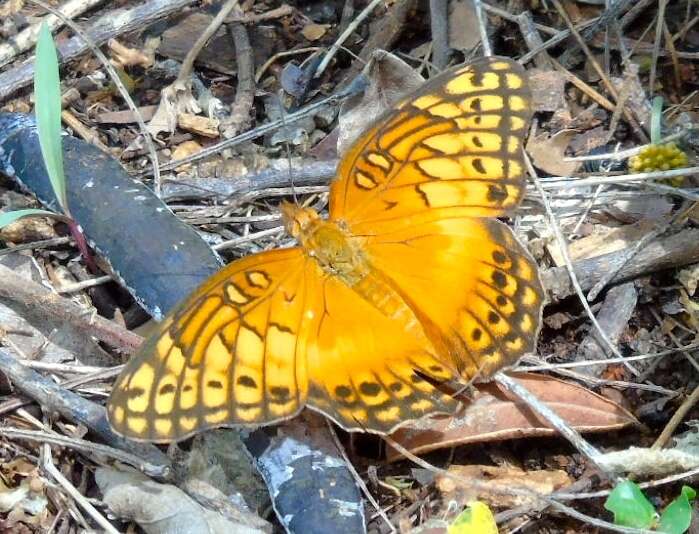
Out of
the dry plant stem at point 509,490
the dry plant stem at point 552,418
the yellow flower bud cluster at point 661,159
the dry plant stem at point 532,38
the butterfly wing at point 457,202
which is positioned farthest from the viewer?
the dry plant stem at point 532,38

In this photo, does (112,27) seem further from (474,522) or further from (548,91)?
(474,522)

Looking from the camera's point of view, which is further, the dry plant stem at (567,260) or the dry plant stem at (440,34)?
the dry plant stem at (440,34)

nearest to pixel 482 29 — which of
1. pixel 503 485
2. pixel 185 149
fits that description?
pixel 185 149

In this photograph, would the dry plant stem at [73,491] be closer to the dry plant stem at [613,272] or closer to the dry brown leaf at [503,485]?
the dry brown leaf at [503,485]

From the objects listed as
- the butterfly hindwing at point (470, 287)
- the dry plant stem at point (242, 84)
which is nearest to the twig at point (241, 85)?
the dry plant stem at point (242, 84)

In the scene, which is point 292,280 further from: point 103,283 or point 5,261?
point 5,261

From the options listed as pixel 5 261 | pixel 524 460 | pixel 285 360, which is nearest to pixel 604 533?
pixel 524 460
